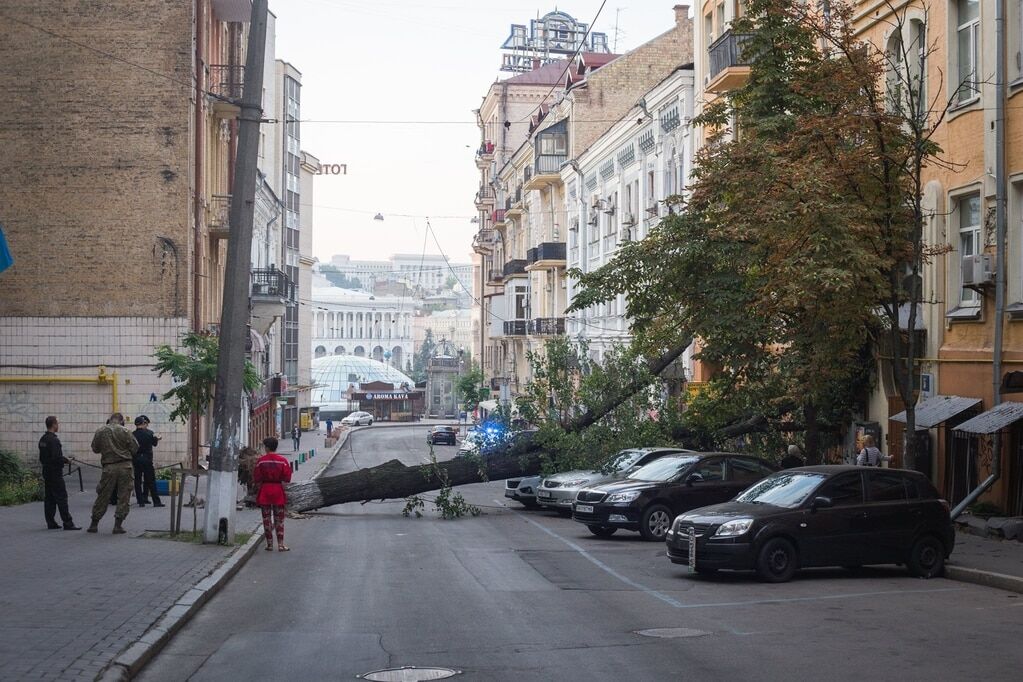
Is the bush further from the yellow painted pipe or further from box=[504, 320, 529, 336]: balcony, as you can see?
box=[504, 320, 529, 336]: balcony

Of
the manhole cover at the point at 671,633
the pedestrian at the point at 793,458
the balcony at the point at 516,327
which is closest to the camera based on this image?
the manhole cover at the point at 671,633

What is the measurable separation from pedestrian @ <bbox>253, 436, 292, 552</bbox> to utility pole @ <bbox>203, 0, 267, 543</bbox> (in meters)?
0.57

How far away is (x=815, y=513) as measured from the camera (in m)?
14.8

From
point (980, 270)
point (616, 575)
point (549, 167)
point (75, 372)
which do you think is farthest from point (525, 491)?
point (549, 167)

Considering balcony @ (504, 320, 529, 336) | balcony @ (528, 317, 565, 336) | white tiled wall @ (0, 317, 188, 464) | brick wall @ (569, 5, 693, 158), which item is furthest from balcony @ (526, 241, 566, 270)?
white tiled wall @ (0, 317, 188, 464)

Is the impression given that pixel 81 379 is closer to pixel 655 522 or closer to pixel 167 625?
pixel 655 522

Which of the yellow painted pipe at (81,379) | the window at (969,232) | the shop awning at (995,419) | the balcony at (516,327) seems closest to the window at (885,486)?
the shop awning at (995,419)

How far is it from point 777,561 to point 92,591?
7709mm

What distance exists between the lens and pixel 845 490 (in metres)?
15.2

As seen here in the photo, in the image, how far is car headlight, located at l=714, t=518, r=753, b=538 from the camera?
14.5 meters

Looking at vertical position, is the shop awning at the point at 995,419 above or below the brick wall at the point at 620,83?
below

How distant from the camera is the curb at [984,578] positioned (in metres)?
13.9

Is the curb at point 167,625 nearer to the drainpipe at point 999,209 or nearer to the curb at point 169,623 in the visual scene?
the curb at point 169,623

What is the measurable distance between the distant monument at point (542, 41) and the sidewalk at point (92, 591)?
238ft
